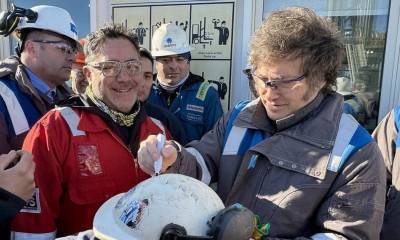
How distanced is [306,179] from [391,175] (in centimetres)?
86

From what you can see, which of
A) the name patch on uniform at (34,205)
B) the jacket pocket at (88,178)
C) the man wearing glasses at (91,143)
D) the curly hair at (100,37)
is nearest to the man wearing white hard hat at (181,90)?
the man wearing glasses at (91,143)

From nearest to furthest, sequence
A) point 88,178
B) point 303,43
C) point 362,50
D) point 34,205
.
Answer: point 303,43 < point 34,205 < point 88,178 < point 362,50

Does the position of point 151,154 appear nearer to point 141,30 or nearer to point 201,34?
point 201,34

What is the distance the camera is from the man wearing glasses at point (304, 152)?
122cm

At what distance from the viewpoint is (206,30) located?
360 centimetres

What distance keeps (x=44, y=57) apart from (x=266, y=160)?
1.85m

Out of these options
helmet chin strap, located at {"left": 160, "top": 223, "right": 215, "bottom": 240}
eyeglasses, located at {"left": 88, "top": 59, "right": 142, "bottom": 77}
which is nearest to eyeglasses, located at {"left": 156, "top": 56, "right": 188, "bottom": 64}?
eyeglasses, located at {"left": 88, "top": 59, "right": 142, "bottom": 77}

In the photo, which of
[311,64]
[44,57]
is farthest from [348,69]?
[44,57]

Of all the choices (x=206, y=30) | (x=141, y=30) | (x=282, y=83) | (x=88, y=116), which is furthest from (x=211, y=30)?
(x=282, y=83)

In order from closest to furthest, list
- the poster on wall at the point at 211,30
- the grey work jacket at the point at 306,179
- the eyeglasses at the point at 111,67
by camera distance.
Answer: the grey work jacket at the point at 306,179
the eyeglasses at the point at 111,67
the poster on wall at the point at 211,30

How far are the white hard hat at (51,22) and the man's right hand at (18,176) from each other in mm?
1403

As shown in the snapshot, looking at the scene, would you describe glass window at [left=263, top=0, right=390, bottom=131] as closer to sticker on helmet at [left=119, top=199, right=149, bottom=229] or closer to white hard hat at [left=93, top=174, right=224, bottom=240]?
white hard hat at [left=93, top=174, right=224, bottom=240]

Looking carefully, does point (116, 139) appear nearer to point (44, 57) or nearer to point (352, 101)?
point (44, 57)

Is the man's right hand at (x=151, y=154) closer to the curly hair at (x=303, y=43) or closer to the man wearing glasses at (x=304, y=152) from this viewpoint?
the man wearing glasses at (x=304, y=152)
